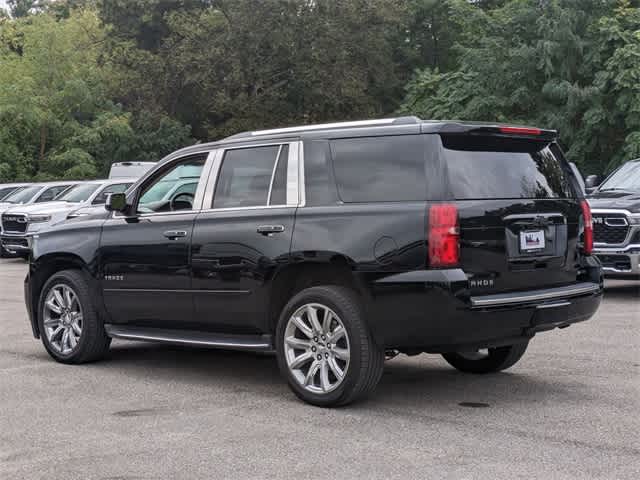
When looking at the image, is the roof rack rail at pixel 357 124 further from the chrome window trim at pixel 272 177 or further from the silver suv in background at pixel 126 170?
the silver suv in background at pixel 126 170

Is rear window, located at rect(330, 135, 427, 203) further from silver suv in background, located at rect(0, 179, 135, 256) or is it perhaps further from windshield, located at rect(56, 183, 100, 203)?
windshield, located at rect(56, 183, 100, 203)

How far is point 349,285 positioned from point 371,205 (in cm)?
57

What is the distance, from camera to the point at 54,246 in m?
9.05

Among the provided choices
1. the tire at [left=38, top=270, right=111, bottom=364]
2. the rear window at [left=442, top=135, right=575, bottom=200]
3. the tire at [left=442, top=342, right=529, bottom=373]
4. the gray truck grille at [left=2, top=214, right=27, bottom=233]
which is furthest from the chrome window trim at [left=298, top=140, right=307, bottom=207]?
the gray truck grille at [left=2, top=214, right=27, bottom=233]

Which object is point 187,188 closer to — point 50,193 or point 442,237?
point 442,237

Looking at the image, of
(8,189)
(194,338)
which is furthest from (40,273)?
(8,189)

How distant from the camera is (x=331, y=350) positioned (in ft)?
23.0

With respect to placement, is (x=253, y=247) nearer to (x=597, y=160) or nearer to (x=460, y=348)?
(x=460, y=348)

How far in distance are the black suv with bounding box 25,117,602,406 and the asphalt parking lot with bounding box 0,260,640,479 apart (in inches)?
15.5

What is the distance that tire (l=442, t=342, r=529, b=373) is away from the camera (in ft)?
26.6

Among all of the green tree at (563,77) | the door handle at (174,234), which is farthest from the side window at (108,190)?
the door handle at (174,234)

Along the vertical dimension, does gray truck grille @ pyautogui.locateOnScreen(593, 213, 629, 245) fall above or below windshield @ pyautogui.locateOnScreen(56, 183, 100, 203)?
below

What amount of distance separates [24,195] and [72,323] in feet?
60.3

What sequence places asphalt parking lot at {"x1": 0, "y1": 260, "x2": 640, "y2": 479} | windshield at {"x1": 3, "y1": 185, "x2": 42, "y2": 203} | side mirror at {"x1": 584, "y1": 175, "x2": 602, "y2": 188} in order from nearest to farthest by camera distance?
asphalt parking lot at {"x1": 0, "y1": 260, "x2": 640, "y2": 479} < side mirror at {"x1": 584, "y1": 175, "x2": 602, "y2": 188} < windshield at {"x1": 3, "y1": 185, "x2": 42, "y2": 203}
